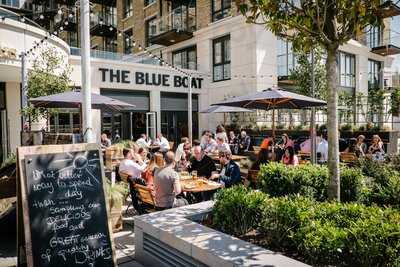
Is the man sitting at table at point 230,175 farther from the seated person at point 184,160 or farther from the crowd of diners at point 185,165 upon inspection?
the seated person at point 184,160

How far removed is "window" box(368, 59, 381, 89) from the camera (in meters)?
25.9

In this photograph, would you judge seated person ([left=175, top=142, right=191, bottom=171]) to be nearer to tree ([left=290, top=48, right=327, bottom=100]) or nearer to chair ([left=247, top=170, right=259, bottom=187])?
chair ([left=247, top=170, right=259, bottom=187])

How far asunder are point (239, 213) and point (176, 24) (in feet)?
63.6

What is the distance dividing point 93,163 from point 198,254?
173cm

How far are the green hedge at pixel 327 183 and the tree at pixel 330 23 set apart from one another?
82 cm

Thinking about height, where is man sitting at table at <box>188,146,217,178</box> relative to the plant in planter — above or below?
above

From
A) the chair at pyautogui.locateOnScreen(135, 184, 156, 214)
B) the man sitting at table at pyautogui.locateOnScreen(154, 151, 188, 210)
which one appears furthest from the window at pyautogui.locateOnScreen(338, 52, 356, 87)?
the man sitting at table at pyautogui.locateOnScreen(154, 151, 188, 210)

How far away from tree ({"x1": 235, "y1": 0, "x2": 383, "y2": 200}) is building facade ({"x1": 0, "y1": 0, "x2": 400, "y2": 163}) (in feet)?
38.8

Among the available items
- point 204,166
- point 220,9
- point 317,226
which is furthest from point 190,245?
point 220,9

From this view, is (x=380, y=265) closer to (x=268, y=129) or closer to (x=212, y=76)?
(x=268, y=129)

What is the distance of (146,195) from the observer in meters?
6.09

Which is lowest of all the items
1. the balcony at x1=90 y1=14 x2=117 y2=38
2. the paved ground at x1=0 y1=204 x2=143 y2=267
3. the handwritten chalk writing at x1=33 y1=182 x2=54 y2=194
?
the paved ground at x1=0 y1=204 x2=143 y2=267

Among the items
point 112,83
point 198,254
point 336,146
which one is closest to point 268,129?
point 112,83

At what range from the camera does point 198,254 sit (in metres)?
3.69
